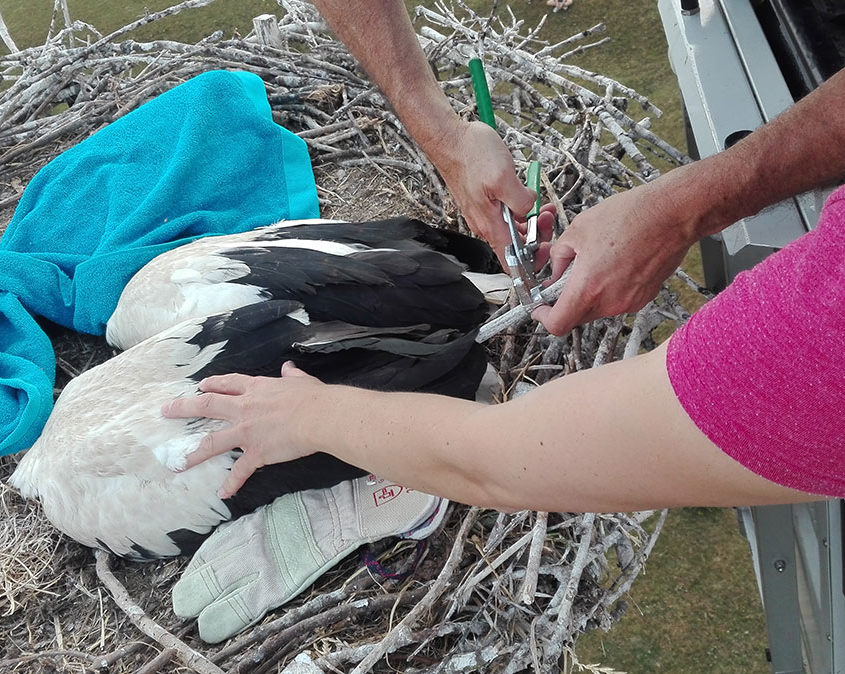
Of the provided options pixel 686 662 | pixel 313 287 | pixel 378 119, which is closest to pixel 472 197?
pixel 313 287

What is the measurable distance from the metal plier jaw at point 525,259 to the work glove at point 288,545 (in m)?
0.36

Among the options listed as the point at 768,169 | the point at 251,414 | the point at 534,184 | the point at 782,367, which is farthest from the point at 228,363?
the point at 782,367

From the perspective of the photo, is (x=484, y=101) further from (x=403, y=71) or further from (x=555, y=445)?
(x=555, y=445)

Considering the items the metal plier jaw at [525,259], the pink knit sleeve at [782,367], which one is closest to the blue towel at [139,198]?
the metal plier jaw at [525,259]

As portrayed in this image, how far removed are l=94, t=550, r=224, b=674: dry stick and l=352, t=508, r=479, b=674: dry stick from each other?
22cm

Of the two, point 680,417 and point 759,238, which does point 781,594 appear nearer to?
point 759,238

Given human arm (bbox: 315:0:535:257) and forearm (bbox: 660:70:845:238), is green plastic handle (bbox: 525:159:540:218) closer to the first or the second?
human arm (bbox: 315:0:535:257)

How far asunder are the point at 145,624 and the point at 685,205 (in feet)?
3.31

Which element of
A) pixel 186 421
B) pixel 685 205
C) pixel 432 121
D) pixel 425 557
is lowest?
pixel 425 557

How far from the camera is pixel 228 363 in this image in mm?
1266

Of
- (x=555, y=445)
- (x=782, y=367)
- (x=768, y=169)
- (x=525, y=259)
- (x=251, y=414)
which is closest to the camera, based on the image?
(x=782, y=367)

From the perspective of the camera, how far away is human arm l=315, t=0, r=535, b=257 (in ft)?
3.88

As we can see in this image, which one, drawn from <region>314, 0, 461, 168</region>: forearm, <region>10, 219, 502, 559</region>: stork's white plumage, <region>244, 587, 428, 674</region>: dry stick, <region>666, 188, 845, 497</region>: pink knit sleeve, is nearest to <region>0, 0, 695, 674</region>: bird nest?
<region>244, 587, 428, 674</region>: dry stick

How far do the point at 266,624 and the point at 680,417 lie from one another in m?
0.91
